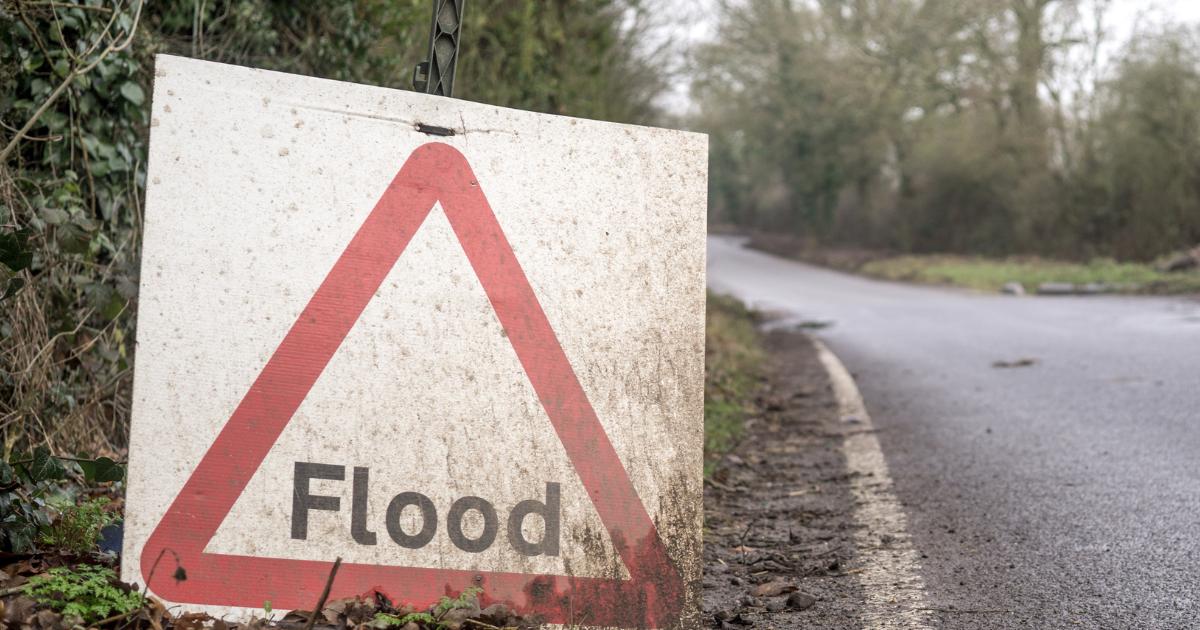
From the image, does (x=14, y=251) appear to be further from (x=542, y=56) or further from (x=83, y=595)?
(x=542, y=56)

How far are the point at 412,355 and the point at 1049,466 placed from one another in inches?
129

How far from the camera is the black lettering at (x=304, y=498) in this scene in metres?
2.03

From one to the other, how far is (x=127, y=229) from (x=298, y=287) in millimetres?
1874

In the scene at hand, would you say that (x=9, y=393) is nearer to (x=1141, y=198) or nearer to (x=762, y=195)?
(x=1141, y=198)

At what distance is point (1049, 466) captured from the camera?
434 centimetres

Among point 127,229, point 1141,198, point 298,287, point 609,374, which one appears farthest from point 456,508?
point 1141,198

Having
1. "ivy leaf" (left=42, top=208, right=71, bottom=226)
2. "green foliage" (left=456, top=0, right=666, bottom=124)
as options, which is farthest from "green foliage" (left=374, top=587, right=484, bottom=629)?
"green foliage" (left=456, top=0, right=666, bottom=124)

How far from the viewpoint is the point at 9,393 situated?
2.85m

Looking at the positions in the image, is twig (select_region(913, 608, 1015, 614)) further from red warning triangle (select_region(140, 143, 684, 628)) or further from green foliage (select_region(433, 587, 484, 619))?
green foliage (select_region(433, 587, 484, 619))

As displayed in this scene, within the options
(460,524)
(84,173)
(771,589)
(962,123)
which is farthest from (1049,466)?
(962,123)

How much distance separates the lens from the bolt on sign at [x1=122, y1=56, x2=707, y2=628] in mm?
1993

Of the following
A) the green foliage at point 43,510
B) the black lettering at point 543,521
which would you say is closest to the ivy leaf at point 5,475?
the green foliage at point 43,510

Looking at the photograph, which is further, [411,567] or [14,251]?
[14,251]

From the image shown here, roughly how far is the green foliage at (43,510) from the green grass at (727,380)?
6.66ft
